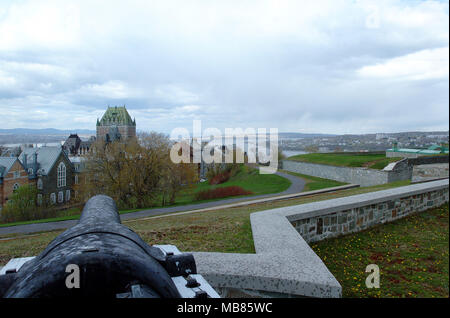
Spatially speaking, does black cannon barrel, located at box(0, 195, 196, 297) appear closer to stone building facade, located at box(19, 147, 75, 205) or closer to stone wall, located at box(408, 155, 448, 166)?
stone building facade, located at box(19, 147, 75, 205)

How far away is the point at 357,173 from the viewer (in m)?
20.0

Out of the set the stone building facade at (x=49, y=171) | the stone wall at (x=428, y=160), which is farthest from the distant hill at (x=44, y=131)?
the stone wall at (x=428, y=160)

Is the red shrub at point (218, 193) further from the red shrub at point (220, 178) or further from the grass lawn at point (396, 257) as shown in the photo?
the grass lawn at point (396, 257)

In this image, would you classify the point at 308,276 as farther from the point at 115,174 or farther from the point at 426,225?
the point at 115,174

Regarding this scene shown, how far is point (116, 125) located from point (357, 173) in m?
14.7

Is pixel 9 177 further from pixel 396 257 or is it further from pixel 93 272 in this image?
pixel 396 257

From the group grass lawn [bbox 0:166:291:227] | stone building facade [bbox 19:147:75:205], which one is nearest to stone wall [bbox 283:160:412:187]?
grass lawn [bbox 0:166:291:227]

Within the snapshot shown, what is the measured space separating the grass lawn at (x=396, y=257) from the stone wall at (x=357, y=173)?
10549mm

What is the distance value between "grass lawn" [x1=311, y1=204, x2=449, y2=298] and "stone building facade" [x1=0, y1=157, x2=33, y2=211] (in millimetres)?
8943
